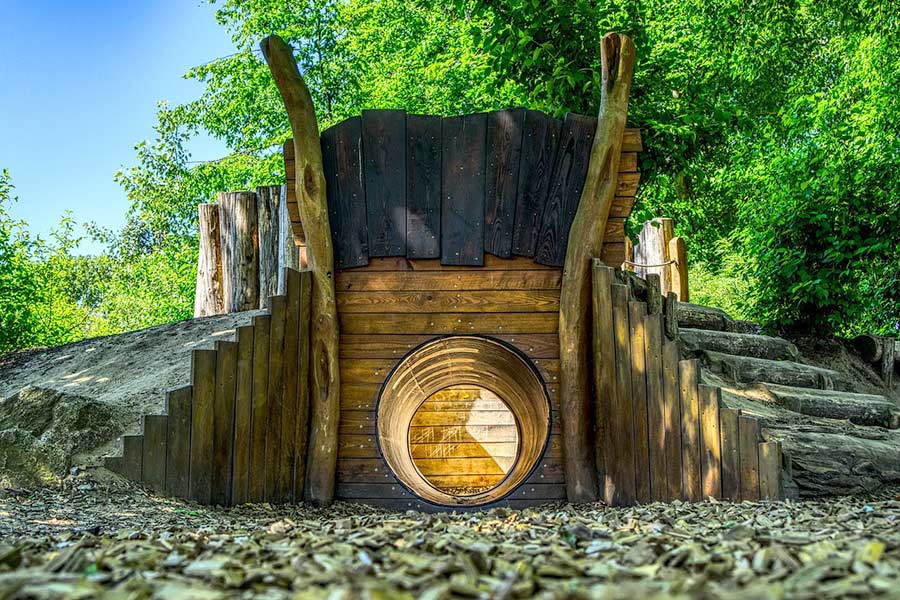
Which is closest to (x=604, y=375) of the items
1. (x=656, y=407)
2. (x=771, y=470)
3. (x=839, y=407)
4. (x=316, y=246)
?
(x=656, y=407)

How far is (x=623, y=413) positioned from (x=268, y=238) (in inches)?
226

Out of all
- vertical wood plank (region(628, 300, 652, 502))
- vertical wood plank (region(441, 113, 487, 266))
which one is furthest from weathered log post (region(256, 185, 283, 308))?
vertical wood plank (region(628, 300, 652, 502))

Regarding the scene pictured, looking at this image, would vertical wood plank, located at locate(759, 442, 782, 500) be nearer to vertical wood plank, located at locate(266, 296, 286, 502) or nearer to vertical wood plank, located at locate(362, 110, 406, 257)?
vertical wood plank, located at locate(362, 110, 406, 257)

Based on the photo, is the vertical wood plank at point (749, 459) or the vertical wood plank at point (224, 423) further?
the vertical wood plank at point (224, 423)

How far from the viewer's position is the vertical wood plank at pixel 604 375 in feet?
21.0

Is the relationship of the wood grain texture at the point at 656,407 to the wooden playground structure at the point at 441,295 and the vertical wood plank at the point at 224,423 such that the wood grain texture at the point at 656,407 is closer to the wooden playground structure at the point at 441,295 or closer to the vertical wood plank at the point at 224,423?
the wooden playground structure at the point at 441,295

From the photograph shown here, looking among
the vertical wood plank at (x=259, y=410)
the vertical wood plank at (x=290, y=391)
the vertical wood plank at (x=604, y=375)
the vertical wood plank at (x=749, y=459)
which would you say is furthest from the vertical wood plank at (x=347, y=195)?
the vertical wood plank at (x=749, y=459)

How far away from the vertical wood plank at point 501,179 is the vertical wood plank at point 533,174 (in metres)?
0.04

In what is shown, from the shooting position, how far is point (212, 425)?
245 inches

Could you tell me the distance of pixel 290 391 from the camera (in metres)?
6.59

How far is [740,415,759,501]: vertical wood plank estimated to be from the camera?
5637 millimetres

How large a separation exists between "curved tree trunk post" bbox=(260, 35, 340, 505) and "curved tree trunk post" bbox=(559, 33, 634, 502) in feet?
5.47

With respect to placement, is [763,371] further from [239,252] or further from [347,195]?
[239,252]

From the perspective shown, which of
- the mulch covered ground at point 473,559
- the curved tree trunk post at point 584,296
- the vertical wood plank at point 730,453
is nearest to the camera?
the mulch covered ground at point 473,559
